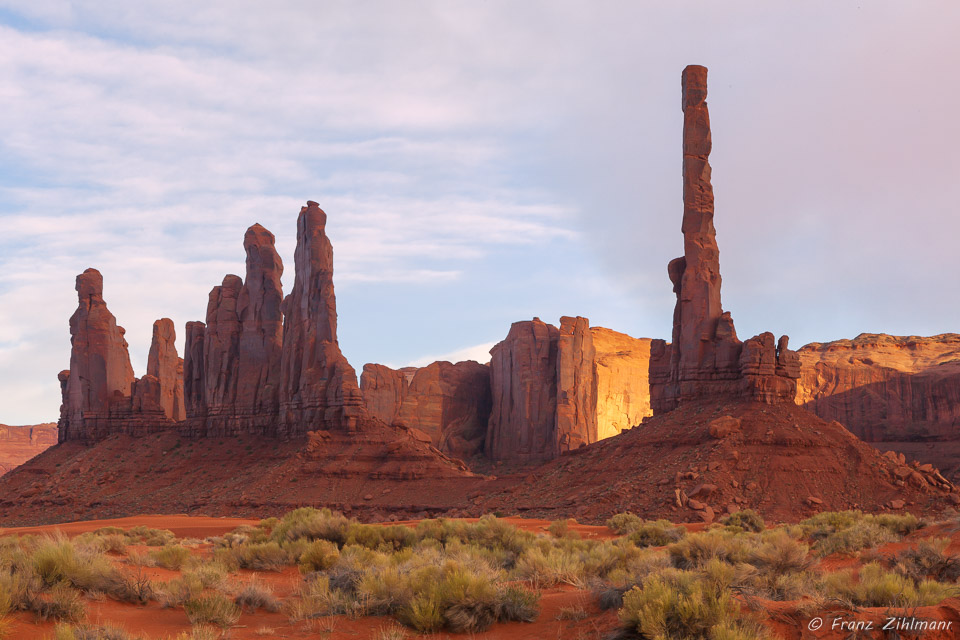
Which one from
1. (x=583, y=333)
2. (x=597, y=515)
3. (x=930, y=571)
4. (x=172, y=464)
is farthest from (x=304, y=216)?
(x=930, y=571)

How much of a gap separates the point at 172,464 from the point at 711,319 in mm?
34111

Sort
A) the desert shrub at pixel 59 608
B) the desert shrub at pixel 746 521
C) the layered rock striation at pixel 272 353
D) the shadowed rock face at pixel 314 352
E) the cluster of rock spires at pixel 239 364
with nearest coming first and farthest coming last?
the desert shrub at pixel 59 608 < the desert shrub at pixel 746 521 < the shadowed rock face at pixel 314 352 < the layered rock striation at pixel 272 353 < the cluster of rock spires at pixel 239 364

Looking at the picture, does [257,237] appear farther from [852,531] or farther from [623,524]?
[852,531]

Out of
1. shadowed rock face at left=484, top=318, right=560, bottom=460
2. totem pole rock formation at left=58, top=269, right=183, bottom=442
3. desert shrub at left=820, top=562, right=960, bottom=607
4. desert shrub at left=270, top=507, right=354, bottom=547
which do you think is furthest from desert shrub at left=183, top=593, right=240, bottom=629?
totem pole rock formation at left=58, top=269, right=183, bottom=442

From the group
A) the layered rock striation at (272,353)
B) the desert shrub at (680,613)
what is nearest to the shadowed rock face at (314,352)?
the layered rock striation at (272,353)

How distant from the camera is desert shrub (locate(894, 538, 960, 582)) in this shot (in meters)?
14.4

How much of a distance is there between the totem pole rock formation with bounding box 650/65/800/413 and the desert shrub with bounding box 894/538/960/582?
26473 mm

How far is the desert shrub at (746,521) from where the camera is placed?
2755 centimetres

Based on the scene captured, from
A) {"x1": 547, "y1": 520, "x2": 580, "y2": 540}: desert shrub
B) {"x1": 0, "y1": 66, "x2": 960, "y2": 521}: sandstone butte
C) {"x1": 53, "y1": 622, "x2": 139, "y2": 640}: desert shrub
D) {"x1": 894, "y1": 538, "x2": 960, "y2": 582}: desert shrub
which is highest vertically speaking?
{"x1": 0, "y1": 66, "x2": 960, "y2": 521}: sandstone butte

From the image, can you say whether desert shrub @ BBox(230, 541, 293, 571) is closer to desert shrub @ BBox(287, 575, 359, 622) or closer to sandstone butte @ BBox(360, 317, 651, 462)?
desert shrub @ BBox(287, 575, 359, 622)

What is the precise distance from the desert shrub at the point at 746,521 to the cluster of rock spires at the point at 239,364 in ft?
89.8

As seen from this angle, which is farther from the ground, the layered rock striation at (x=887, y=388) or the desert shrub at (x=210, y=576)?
the layered rock striation at (x=887, y=388)

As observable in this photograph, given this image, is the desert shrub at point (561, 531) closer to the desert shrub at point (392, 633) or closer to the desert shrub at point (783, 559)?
the desert shrub at point (783, 559)

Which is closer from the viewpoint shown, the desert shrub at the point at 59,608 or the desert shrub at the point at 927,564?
the desert shrub at the point at 59,608
